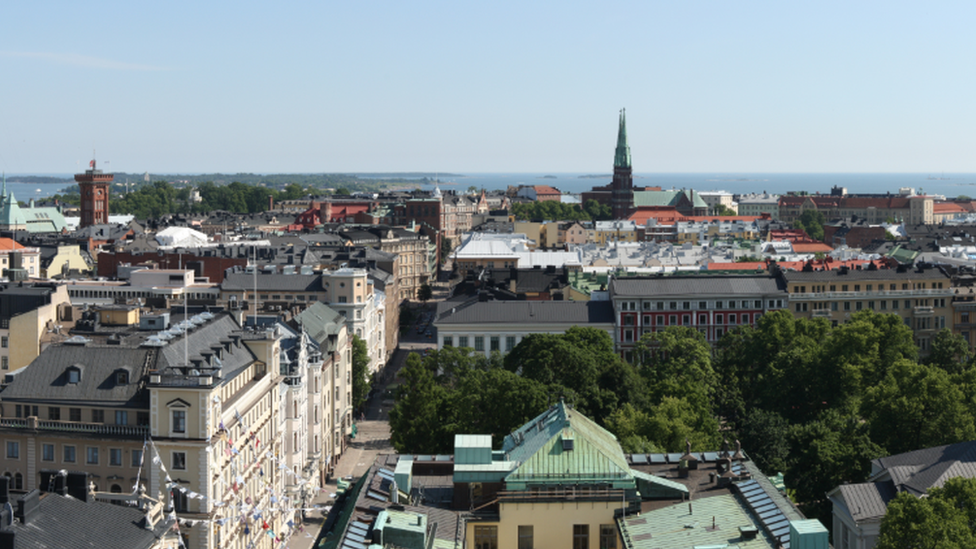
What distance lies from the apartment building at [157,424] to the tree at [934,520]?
22.6 m

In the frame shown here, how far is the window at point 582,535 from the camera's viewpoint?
31344mm

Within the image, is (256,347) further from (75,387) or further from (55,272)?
(55,272)

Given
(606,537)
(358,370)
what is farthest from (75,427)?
(358,370)

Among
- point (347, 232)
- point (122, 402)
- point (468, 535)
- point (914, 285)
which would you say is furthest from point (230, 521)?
point (347, 232)

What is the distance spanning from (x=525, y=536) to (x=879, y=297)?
69650 millimetres

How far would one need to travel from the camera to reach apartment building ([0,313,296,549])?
146 feet

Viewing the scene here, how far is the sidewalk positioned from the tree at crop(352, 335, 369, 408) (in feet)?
5.22

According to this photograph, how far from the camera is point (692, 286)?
296 feet

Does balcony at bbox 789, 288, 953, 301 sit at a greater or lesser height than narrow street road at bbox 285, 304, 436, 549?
greater

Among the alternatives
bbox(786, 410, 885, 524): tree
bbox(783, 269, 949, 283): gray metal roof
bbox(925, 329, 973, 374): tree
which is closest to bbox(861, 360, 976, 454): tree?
bbox(786, 410, 885, 524): tree

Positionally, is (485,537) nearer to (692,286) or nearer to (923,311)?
(692,286)

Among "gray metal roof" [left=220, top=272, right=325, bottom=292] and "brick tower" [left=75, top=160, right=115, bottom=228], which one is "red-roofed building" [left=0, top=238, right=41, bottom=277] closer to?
"gray metal roof" [left=220, top=272, right=325, bottom=292]

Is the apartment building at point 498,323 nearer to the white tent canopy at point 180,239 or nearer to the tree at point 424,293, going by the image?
the white tent canopy at point 180,239

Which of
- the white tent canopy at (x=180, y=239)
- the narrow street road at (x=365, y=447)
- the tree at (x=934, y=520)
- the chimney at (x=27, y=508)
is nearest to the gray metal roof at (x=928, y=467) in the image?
the tree at (x=934, y=520)
